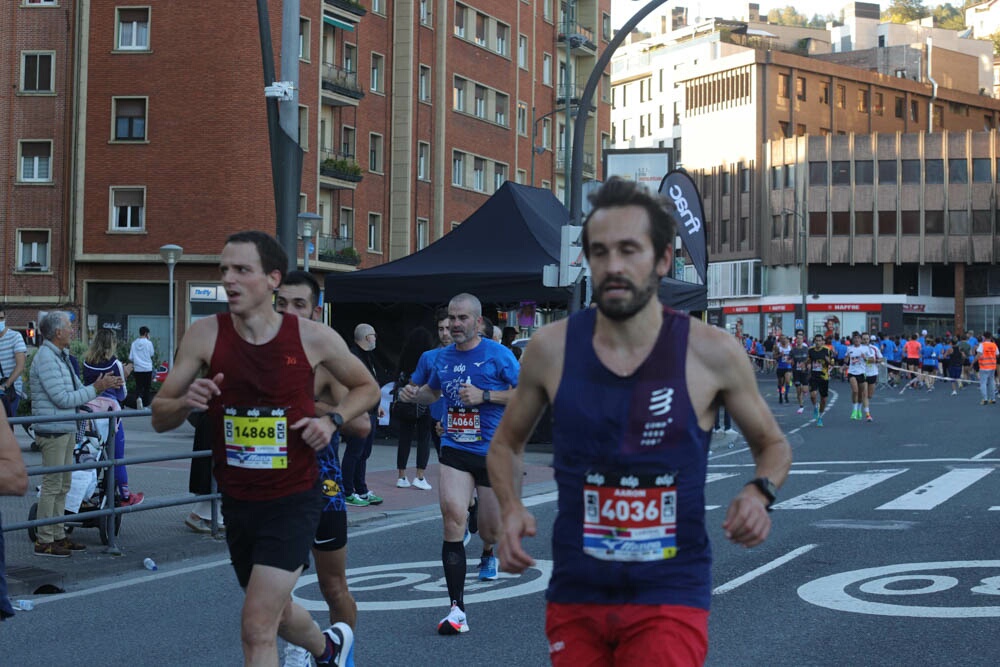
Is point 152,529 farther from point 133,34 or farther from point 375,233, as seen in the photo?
point 375,233

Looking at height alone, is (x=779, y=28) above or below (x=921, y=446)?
above

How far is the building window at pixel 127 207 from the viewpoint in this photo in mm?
45094

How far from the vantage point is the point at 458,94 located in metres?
57.4

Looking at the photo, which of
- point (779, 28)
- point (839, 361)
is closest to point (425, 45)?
point (839, 361)

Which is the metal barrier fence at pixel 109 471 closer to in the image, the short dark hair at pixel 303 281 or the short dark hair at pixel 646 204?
the short dark hair at pixel 303 281

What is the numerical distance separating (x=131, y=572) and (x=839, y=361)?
44114 millimetres

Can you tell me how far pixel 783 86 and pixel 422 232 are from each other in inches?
1598

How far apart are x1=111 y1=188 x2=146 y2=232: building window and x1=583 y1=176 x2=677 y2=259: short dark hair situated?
42941 millimetres

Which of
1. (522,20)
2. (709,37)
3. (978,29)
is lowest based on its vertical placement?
(522,20)

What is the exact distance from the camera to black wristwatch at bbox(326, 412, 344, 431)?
5598 mm

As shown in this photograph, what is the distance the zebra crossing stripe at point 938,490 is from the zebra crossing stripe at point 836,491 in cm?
56

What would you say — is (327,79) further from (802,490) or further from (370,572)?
(370,572)

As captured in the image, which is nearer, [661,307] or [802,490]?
[661,307]

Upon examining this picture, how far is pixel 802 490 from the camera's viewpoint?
50.1 feet
